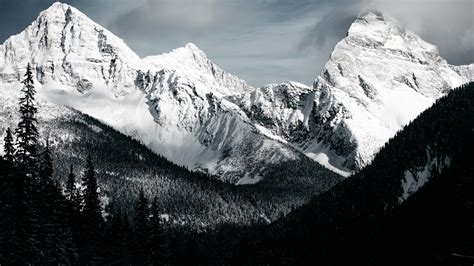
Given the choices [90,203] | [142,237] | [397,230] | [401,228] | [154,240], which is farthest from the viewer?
[397,230]

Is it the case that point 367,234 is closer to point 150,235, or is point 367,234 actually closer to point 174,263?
point 174,263

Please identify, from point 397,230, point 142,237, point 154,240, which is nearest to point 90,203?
point 142,237

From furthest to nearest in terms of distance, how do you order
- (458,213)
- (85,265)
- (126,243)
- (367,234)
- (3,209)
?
(367,234)
(458,213)
(126,243)
(85,265)
(3,209)

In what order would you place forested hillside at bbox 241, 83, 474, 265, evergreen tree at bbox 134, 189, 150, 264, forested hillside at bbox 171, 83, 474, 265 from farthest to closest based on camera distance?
forested hillside at bbox 171, 83, 474, 265, forested hillside at bbox 241, 83, 474, 265, evergreen tree at bbox 134, 189, 150, 264

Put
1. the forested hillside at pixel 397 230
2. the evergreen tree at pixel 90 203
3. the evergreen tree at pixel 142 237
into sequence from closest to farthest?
the evergreen tree at pixel 90 203, the evergreen tree at pixel 142 237, the forested hillside at pixel 397 230

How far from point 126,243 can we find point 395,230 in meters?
80.6

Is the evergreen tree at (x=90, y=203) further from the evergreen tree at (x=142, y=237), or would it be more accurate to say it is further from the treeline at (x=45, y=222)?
the evergreen tree at (x=142, y=237)

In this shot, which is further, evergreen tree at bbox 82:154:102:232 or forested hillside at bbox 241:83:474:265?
forested hillside at bbox 241:83:474:265

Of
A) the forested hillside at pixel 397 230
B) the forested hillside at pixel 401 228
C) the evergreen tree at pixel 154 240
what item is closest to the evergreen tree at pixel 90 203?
the evergreen tree at pixel 154 240

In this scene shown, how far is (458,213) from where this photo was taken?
424 ft

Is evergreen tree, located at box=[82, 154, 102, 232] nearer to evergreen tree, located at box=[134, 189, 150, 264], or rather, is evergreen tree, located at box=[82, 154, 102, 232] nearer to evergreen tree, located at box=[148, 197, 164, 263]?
evergreen tree, located at box=[134, 189, 150, 264]

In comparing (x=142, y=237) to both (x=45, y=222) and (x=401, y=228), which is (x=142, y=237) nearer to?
(x=45, y=222)

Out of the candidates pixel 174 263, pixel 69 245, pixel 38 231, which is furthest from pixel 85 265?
pixel 174 263

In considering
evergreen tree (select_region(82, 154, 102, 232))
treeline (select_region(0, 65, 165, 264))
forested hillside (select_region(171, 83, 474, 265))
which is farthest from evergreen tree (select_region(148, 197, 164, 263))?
forested hillside (select_region(171, 83, 474, 265))
